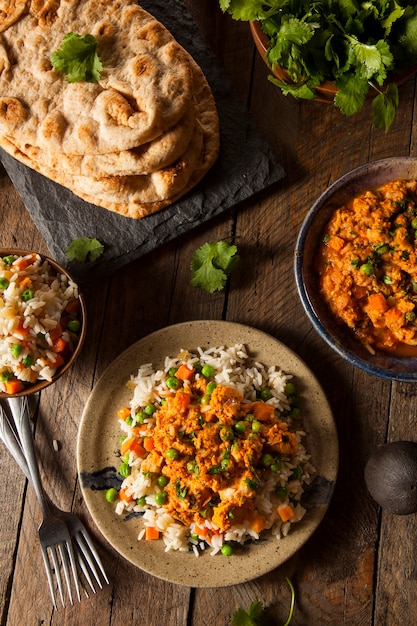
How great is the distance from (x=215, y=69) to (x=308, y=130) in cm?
74

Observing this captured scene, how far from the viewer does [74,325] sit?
4.02m

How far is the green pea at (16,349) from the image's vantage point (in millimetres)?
3732

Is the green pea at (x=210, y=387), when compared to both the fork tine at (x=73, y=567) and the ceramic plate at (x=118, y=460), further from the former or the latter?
the fork tine at (x=73, y=567)

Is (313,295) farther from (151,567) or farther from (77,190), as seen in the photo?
(151,567)

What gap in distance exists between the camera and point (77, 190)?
4.16 m

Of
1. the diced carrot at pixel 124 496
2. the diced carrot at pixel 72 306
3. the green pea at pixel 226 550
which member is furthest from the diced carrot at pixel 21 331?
the green pea at pixel 226 550

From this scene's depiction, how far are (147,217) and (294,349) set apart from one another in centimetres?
127

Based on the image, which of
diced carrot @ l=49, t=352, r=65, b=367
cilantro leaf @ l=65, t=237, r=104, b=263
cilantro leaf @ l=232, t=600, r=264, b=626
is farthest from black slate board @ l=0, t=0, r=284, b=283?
cilantro leaf @ l=232, t=600, r=264, b=626

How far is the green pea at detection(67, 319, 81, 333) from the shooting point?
4020 millimetres

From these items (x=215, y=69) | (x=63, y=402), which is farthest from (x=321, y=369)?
(x=215, y=69)

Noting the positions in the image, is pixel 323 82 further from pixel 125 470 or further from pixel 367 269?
pixel 125 470

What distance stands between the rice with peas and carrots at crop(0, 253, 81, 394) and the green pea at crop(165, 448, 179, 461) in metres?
0.80

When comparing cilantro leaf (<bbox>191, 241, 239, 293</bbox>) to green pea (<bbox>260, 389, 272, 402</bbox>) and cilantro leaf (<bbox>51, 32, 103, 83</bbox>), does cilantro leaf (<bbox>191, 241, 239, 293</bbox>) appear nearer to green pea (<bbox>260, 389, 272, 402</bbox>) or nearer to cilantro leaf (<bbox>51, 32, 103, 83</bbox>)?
green pea (<bbox>260, 389, 272, 402</bbox>)

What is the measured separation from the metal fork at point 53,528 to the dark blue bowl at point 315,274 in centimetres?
189
